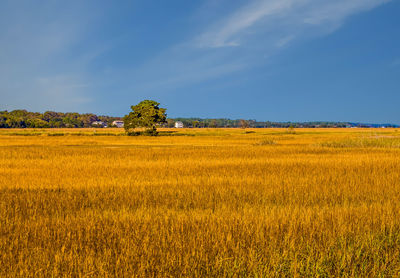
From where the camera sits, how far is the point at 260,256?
4484 mm

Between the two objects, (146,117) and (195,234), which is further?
(146,117)

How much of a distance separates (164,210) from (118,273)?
3093 millimetres

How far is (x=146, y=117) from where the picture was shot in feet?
220

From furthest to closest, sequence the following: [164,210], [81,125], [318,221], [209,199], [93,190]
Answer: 1. [81,125]
2. [93,190]
3. [209,199]
4. [164,210]
5. [318,221]

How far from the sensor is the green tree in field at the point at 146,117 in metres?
66.9

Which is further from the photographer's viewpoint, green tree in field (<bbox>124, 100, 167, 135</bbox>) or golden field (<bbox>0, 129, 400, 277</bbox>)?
green tree in field (<bbox>124, 100, 167, 135</bbox>)

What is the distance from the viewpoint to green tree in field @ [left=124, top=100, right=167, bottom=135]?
66.9 m

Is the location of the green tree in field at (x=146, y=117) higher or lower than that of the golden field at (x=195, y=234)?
higher

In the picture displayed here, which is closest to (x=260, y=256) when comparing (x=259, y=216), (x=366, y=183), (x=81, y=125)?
(x=259, y=216)

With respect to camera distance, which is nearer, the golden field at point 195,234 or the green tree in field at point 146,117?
the golden field at point 195,234

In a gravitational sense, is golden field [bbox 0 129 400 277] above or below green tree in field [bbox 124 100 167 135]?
below

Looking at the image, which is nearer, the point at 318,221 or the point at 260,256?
the point at 260,256

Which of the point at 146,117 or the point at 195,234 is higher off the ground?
the point at 146,117

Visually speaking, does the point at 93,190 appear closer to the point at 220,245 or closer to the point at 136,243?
the point at 136,243
